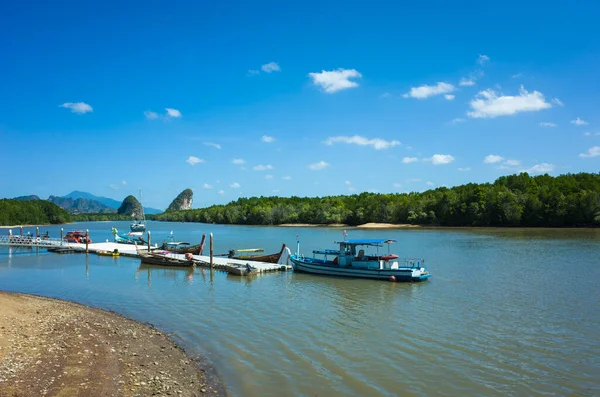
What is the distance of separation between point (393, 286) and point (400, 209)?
10550 centimetres

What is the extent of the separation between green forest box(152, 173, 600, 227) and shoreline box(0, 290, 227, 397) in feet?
338

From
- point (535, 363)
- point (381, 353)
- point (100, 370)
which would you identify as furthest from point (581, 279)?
point (100, 370)

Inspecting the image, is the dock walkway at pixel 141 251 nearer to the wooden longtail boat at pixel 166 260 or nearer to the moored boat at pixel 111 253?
the moored boat at pixel 111 253

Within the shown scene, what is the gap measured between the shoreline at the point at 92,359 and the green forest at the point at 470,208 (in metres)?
103

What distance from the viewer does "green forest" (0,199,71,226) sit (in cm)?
15625

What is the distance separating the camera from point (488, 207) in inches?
4414

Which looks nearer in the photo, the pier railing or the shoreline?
the shoreline

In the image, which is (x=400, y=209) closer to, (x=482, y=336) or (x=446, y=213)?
(x=446, y=213)

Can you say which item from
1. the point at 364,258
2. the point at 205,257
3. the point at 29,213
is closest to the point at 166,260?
the point at 205,257

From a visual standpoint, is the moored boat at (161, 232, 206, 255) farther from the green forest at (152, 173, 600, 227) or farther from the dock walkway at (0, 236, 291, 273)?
the green forest at (152, 173, 600, 227)

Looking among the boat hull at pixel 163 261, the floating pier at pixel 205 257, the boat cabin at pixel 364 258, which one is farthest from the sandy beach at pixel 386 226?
the boat cabin at pixel 364 258

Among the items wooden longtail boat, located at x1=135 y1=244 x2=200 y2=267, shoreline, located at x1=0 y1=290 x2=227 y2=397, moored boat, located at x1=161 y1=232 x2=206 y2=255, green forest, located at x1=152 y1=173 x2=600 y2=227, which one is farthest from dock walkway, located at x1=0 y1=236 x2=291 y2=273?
green forest, located at x1=152 y1=173 x2=600 y2=227

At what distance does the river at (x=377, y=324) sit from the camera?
14141mm

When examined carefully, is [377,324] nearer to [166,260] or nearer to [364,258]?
[364,258]
